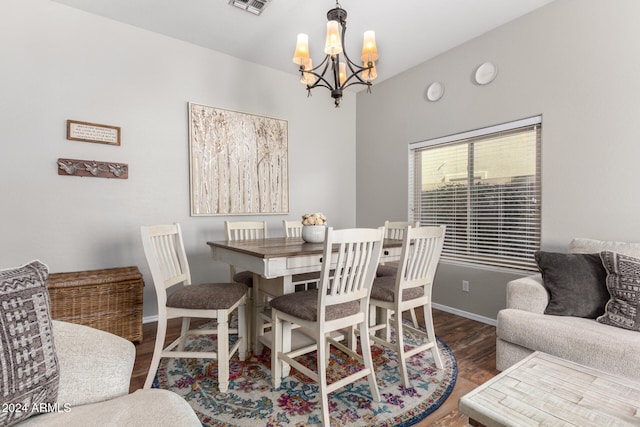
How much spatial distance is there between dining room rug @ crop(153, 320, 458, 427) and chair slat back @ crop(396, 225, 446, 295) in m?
0.61

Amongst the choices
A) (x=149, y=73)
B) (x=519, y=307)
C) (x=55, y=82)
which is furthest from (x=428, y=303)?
(x=55, y=82)

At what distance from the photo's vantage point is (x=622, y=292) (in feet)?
6.02

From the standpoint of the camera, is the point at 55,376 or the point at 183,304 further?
the point at 183,304

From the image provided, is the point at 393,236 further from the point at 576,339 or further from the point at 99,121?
the point at 99,121

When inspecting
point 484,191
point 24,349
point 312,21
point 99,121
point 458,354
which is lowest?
point 458,354

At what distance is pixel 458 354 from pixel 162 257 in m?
2.26

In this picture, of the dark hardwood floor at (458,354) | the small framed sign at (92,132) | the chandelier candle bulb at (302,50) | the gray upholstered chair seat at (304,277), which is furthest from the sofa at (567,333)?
the small framed sign at (92,132)

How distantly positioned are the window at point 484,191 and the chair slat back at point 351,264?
1845mm

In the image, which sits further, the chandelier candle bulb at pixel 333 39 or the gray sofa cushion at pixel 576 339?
the chandelier candle bulb at pixel 333 39

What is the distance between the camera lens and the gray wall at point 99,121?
2506 mm

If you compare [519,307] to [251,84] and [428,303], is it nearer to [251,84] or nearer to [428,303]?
[428,303]

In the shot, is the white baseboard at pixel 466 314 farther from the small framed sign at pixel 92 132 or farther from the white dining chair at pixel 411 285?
the small framed sign at pixel 92 132

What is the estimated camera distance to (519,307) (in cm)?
212

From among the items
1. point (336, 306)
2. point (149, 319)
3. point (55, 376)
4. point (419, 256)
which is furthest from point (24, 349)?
point (149, 319)
